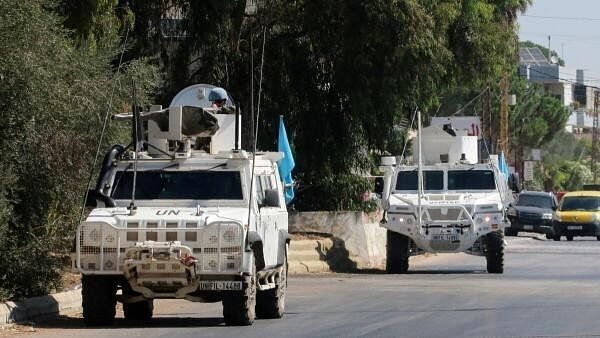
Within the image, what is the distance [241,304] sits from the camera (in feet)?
52.9

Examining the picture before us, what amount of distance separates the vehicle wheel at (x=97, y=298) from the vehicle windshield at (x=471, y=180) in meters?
15.1

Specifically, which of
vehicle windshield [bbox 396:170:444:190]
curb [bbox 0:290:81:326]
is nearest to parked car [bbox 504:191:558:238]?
vehicle windshield [bbox 396:170:444:190]

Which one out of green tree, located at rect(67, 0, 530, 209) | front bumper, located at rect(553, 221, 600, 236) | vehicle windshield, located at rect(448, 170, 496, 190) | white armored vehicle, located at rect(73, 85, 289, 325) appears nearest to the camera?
white armored vehicle, located at rect(73, 85, 289, 325)

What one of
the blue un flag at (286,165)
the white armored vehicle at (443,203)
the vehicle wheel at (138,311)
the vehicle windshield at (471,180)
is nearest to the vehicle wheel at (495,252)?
the white armored vehicle at (443,203)

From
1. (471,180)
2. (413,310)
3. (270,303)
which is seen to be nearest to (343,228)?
(471,180)

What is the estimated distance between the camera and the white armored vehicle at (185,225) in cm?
1575

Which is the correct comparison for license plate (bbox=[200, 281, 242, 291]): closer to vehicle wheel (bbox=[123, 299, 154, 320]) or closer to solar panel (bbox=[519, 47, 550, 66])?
vehicle wheel (bbox=[123, 299, 154, 320])

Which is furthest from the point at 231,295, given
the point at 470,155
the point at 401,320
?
the point at 470,155

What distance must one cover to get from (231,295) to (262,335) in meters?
1.06

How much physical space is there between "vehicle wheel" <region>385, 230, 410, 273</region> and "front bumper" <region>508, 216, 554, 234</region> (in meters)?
25.7

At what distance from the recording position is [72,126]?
19344 mm

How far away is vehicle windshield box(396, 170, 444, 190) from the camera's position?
30.3m

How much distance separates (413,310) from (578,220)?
34447 mm

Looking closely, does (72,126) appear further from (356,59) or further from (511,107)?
(511,107)
